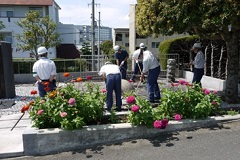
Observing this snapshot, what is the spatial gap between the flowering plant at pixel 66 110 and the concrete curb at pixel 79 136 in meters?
0.16

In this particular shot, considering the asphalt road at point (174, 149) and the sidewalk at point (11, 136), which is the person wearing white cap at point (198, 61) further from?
the sidewalk at point (11, 136)

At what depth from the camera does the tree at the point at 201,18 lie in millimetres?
5027

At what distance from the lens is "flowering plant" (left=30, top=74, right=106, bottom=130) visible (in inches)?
156

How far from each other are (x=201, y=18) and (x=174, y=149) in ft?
10.1

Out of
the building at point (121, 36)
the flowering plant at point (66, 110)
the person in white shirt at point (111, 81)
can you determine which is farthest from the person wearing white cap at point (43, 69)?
the building at point (121, 36)

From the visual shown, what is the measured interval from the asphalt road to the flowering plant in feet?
1.74

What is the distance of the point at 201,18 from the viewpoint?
5.30 m

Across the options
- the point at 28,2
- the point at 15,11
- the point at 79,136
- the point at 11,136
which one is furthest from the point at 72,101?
the point at 15,11

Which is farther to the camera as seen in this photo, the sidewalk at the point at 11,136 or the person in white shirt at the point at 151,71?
the person in white shirt at the point at 151,71

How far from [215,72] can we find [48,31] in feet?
45.0

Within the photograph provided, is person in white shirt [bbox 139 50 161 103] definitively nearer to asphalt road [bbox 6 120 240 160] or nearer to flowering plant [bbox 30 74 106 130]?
asphalt road [bbox 6 120 240 160]

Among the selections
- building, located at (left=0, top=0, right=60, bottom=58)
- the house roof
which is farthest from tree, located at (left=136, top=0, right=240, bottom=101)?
building, located at (left=0, top=0, right=60, bottom=58)

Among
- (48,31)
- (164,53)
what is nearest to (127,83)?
(164,53)

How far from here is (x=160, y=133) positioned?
4.39m
